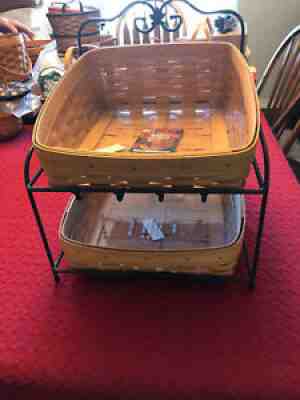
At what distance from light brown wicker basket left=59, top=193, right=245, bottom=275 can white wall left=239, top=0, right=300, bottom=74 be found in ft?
5.72

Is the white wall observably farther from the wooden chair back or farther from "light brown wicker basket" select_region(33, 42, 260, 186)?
"light brown wicker basket" select_region(33, 42, 260, 186)

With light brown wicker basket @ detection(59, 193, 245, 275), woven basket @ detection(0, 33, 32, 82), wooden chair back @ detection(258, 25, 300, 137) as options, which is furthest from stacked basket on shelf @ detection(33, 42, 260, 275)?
woven basket @ detection(0, 33, 32, 82)

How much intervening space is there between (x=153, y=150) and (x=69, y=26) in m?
0.99

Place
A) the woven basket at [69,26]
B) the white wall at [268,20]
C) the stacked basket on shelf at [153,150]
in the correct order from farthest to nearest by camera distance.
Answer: the white wall at [268,20], the woven basket at [69,26], the stacked basket on shelf at [153,150]

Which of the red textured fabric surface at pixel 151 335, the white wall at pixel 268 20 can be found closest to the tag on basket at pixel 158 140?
the red textured fabric surface at pixel 151 335

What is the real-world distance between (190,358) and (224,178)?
0.90ft

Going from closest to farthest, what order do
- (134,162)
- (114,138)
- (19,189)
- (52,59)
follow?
(134,162) → (114,138) → (19,189) → (52,59)

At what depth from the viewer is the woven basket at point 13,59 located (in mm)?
1237

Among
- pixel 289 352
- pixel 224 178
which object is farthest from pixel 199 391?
pixel 224 178

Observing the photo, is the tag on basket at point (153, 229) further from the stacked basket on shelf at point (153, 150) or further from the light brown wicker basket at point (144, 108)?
the light brown wicker basket at point (144, 108)

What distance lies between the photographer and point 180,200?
804 millimetres

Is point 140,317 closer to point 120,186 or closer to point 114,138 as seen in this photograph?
point 120,186

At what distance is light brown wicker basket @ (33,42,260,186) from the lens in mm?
467

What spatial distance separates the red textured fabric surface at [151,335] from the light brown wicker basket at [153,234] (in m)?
0.07
